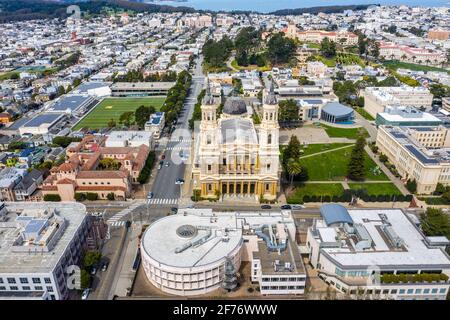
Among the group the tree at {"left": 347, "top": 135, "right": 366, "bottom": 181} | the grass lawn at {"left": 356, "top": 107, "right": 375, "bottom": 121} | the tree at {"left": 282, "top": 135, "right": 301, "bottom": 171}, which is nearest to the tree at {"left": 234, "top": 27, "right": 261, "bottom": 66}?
the grass lawn at {"left": 356, "top": 107, "right": 375, "bottom": 121}

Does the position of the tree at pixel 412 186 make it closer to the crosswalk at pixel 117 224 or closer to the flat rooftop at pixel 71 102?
the crosswalk at pixel 117 224

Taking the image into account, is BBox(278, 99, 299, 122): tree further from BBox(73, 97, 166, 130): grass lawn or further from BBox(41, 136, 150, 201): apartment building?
BBox(41, 136, 150, 201): apartment building

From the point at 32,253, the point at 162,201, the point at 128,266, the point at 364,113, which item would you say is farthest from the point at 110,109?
the point at 364,113

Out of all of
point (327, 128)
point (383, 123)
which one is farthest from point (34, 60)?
point (383, 123)

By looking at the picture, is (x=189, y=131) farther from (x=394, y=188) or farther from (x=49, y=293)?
(x=49, y=293)

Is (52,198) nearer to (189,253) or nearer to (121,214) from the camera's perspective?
(121,214)

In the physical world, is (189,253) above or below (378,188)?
above

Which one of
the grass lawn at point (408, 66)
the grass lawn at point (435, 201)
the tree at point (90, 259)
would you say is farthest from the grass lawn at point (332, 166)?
the grass lawn at point (408, 66)
